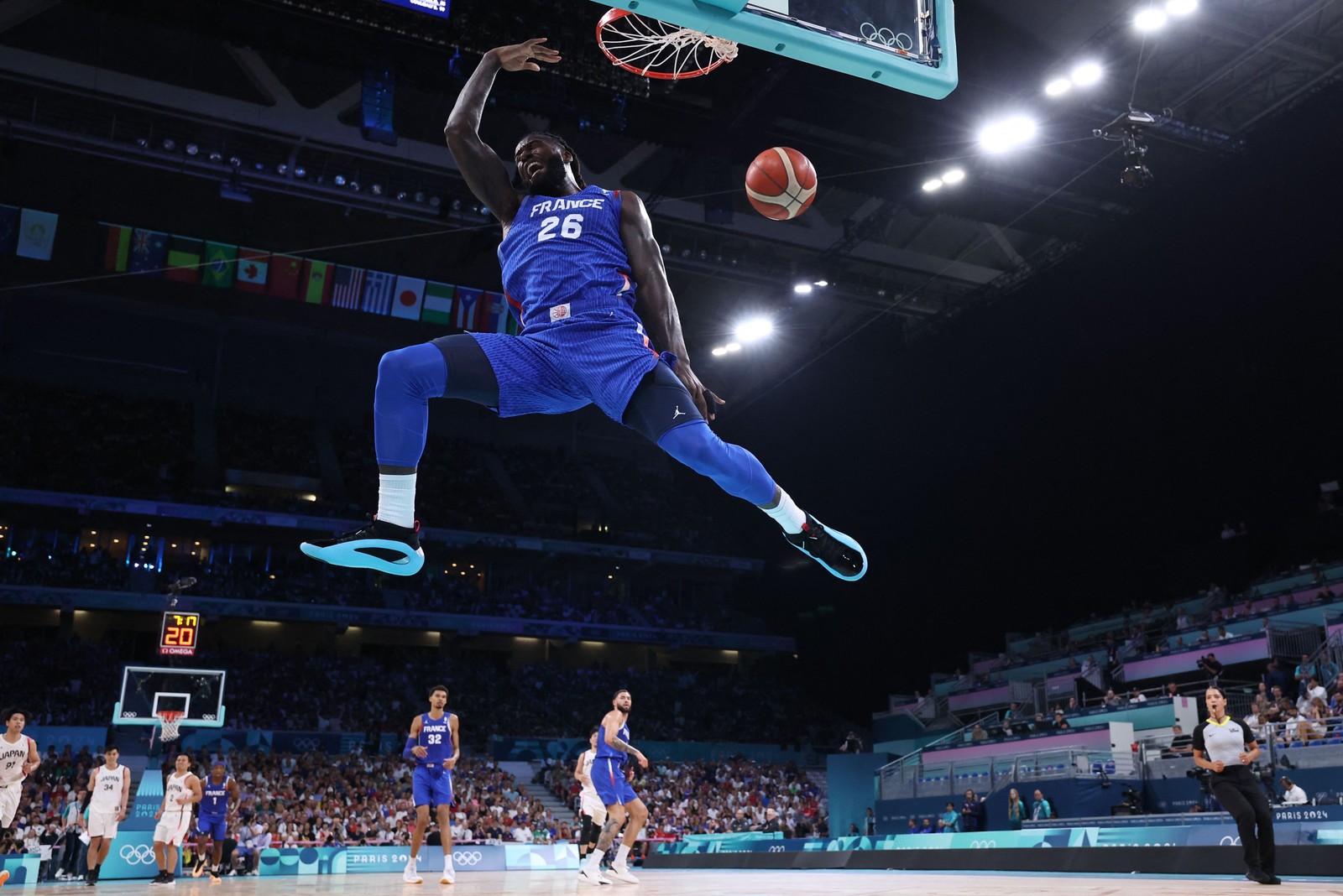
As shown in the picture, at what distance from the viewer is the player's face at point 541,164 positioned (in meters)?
4.36

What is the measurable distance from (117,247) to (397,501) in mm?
23924

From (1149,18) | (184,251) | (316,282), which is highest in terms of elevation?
(184,251)

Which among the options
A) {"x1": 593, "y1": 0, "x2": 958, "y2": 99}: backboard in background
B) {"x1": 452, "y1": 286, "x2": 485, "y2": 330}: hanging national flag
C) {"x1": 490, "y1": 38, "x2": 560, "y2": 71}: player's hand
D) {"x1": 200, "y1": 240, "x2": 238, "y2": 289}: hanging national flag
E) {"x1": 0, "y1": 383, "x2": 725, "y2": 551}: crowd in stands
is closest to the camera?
{"x1": 593, "y1": 0, "x2": 958, "y2": 99}: backboard in background

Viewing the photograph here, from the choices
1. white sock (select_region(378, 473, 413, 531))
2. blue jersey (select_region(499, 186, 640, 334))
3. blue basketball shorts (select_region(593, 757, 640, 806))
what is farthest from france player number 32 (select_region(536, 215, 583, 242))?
blue basketball shorts (select_region(593, 757, 640, 806))

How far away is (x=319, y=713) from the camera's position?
2842cm

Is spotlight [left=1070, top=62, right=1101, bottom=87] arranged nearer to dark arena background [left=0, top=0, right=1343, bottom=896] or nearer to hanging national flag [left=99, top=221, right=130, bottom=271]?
dark arena background [left=0, top=0, right=1343, bottom=896]

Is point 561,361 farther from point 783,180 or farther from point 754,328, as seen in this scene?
point 754,328

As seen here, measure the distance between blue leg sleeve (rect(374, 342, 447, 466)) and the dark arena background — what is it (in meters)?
5.59

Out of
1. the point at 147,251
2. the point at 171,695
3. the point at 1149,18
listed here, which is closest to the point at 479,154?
the point at 1149,18

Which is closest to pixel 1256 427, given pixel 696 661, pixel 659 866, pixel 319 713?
pixel 659 866

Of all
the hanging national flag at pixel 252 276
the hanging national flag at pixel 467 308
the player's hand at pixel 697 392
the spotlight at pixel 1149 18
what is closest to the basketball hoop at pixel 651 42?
the player's hand at pixel 697 392

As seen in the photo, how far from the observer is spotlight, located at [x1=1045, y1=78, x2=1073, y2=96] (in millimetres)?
18078

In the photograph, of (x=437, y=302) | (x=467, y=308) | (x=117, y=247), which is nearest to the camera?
(x=117, y=247)

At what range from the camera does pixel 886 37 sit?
4.82 m
